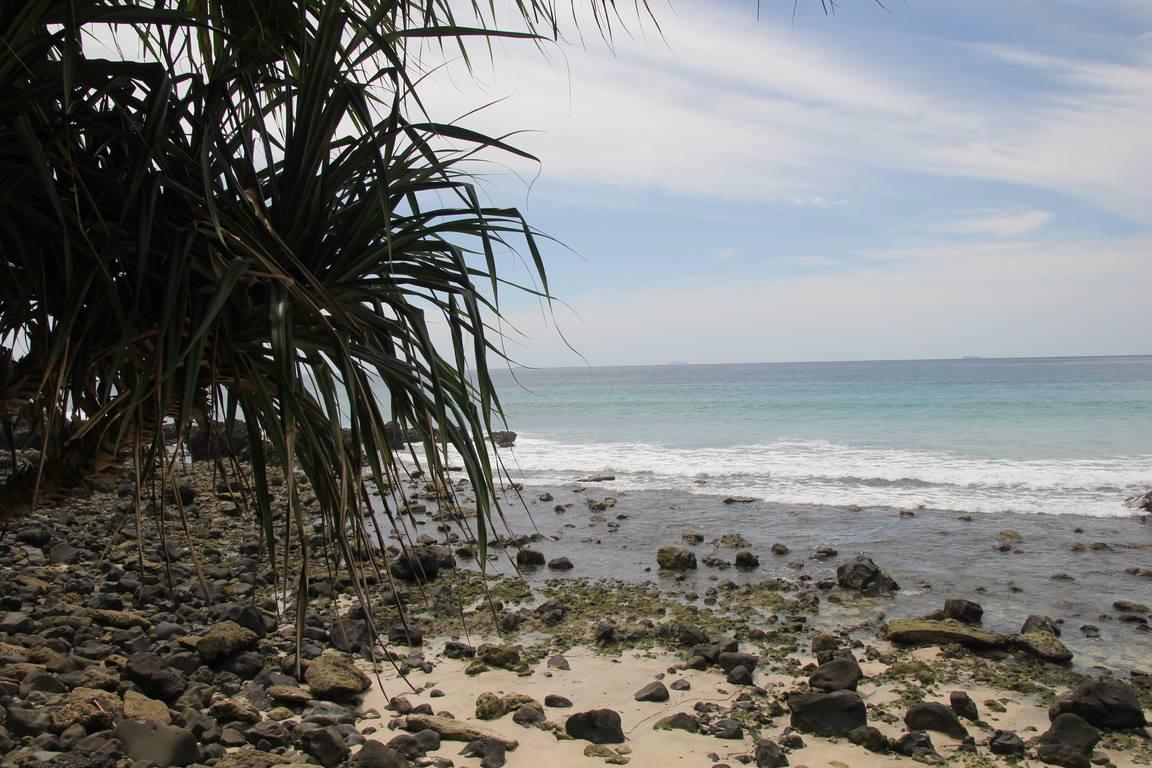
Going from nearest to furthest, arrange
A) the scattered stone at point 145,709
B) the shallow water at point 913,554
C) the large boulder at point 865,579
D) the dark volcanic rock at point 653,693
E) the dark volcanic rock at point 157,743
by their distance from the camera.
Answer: the dark volcanic rock at point 157,743 → the scattered stone at point 145,709 → the dark volcanic rock at point 653,693 → the shallow water at point 913,554 → the large boulder at point 865,579

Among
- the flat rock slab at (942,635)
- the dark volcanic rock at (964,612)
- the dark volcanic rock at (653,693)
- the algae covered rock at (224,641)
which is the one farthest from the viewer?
the dark volcanic rock at (964,612)

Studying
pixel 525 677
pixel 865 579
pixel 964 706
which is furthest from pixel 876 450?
pixel 525 677

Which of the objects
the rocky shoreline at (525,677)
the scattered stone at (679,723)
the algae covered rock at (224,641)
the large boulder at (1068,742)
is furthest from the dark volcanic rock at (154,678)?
the large boulder at (1068,742)

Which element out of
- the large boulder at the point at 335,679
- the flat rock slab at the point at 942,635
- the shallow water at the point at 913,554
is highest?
the large boulder at the point at 335,679

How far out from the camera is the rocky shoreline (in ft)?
13.2

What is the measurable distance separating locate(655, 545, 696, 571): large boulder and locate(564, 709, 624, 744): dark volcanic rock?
4.51 m

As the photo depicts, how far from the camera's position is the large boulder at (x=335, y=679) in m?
4.92

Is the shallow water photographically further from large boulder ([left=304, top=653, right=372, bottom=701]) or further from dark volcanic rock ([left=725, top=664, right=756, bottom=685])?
large boulder ([left=304, top=653, right=372, bottom=701])

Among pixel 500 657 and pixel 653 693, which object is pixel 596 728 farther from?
pixel 500 657

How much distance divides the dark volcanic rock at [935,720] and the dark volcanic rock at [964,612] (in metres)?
2.40

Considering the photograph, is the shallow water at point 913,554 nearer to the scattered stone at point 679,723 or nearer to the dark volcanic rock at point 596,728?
the scattered stone at point 679,723

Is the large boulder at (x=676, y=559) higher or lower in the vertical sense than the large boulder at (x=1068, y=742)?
higher

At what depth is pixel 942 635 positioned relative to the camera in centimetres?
668

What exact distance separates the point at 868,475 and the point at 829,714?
43.3 ft
